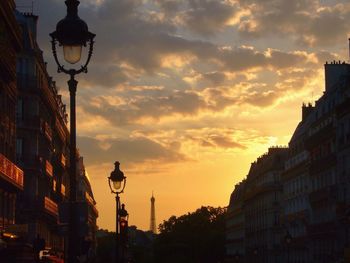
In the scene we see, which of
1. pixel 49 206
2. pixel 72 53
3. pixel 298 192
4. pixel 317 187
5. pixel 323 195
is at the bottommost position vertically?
pixel 72 53

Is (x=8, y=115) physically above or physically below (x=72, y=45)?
above

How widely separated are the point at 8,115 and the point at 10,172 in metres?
6.52

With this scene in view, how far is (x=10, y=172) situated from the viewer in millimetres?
58031

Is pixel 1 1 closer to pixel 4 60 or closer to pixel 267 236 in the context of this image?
pixel 4 60

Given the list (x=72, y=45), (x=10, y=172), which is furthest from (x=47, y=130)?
(x=72, y=45)

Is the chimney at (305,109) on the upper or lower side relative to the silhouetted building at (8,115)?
upper

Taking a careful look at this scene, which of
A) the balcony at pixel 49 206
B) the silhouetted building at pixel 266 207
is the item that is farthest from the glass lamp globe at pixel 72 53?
the silhouetted building at pixel 266 207

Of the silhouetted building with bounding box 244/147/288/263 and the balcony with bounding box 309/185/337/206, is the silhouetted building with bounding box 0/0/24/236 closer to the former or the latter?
the balcony with bounding box 309/185/337/206

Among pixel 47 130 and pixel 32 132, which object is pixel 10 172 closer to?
pixel 32 132

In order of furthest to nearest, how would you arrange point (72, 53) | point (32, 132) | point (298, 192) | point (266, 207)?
point (266, 207) → point (298, 192) → point (32, 132) → point (72, 53)

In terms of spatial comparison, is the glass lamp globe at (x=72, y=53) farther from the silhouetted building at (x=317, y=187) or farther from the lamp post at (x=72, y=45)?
the silhouetted building at (x=317, y=187)

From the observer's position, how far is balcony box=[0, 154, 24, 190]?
5431 centimetres

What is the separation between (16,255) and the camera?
5547 centimetres

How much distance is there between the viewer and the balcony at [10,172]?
2138 inches
